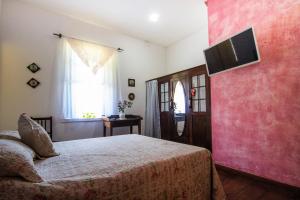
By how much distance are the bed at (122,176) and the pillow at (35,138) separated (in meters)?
0.10

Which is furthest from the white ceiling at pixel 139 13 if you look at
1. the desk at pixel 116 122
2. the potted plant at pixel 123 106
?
the desk at pixel 116 122

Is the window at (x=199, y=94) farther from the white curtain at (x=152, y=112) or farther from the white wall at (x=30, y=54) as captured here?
the white wall at (x=30, y=54)

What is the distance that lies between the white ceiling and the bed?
273 cm

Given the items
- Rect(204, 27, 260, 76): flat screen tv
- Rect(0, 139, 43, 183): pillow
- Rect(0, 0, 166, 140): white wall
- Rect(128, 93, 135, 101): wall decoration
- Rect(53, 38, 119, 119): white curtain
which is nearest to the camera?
Rect(0, 139, 43, 183): pillow

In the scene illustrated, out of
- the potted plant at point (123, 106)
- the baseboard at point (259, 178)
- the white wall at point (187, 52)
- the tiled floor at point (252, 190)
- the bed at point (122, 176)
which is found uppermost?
the white wall at point (187, 52)

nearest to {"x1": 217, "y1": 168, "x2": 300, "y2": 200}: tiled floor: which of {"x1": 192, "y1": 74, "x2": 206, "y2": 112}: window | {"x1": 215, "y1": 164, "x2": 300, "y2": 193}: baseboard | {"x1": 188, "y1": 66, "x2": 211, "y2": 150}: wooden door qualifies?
{"x1": 215, "y1": 164, "x2": 300, "y2": 193}: baseboard

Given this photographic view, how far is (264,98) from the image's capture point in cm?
210

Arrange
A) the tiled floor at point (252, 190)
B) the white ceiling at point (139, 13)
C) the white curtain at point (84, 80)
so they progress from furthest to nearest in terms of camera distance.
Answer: the white curtain at point (84, 80), the white ceiling at point (139, 13), the tiled floor at point (252, 190)

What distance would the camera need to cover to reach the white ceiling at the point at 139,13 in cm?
308

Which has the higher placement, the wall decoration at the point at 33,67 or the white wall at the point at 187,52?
the white wall at the point at 187,52

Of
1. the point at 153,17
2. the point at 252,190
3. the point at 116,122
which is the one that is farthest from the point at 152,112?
the point at 252,190

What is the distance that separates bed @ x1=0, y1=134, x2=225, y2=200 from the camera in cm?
83

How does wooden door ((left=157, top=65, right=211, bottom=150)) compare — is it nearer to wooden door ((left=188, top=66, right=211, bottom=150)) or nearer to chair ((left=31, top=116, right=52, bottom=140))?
wooden door ((left=188, top=66, right=211, bottom=150))

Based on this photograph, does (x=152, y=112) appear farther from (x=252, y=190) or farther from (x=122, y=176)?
(x=122, y=176)
